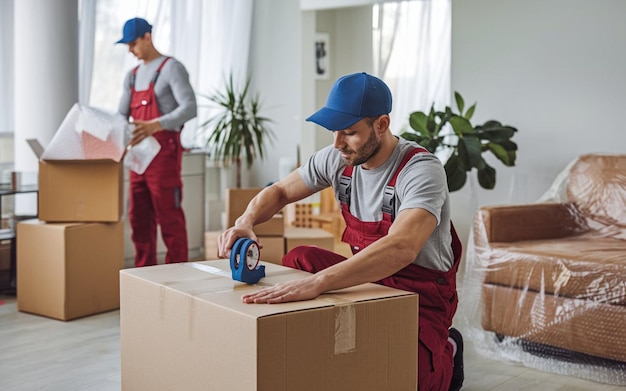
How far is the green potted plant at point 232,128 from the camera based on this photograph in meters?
5.82

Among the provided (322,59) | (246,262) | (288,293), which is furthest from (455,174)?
(322,59)

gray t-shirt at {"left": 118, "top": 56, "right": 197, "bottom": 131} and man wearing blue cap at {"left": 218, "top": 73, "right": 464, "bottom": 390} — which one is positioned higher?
gray t-shirt at {"left": 118, "top": 56, "right": 197, "bottom": 131}

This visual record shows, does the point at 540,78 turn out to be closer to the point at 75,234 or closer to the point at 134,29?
the point at 134,29

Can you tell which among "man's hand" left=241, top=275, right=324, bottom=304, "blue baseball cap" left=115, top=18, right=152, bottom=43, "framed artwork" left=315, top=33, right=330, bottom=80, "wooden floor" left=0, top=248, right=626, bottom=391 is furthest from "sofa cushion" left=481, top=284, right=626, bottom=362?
"framed artwork" left=315, top=33, right=330, bottom=80

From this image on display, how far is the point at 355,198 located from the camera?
2.46 metres

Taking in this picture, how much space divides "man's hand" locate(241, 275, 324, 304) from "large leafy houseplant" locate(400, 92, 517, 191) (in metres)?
2.40

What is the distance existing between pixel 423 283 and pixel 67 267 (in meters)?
2.11

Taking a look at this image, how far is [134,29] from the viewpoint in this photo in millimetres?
4344

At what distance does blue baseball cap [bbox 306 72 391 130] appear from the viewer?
7.32 feet

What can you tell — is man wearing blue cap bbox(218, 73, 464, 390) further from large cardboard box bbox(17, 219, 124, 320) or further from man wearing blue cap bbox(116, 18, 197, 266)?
man wearing blue cap bbox(116, 18, 197, 266)

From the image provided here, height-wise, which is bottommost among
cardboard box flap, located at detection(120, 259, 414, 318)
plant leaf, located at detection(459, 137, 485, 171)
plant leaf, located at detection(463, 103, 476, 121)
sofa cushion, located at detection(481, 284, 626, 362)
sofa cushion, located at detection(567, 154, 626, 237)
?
sofa cushion, located at detection(481, 284, 626, 362)

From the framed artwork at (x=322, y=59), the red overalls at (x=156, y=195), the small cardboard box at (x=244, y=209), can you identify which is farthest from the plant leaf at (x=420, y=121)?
the framed artwork at (x=322, y=59)

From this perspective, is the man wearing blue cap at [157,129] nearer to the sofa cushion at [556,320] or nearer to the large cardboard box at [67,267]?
the large cardboard box at [67,267]

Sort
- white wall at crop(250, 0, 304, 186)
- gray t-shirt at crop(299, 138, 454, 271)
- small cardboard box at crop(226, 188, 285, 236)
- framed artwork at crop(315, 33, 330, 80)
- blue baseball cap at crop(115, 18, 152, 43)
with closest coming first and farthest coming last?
gray t-shirt at crop(299, 138, 454, 271) < blue baseball cap at crop(115, 18, 152, 43) < small cardboard box at crop(226, 188, 285, 236) < white wall at crop(250, 0, 304, 186) < framed artwork at crop(315, 33, 330, 80)
